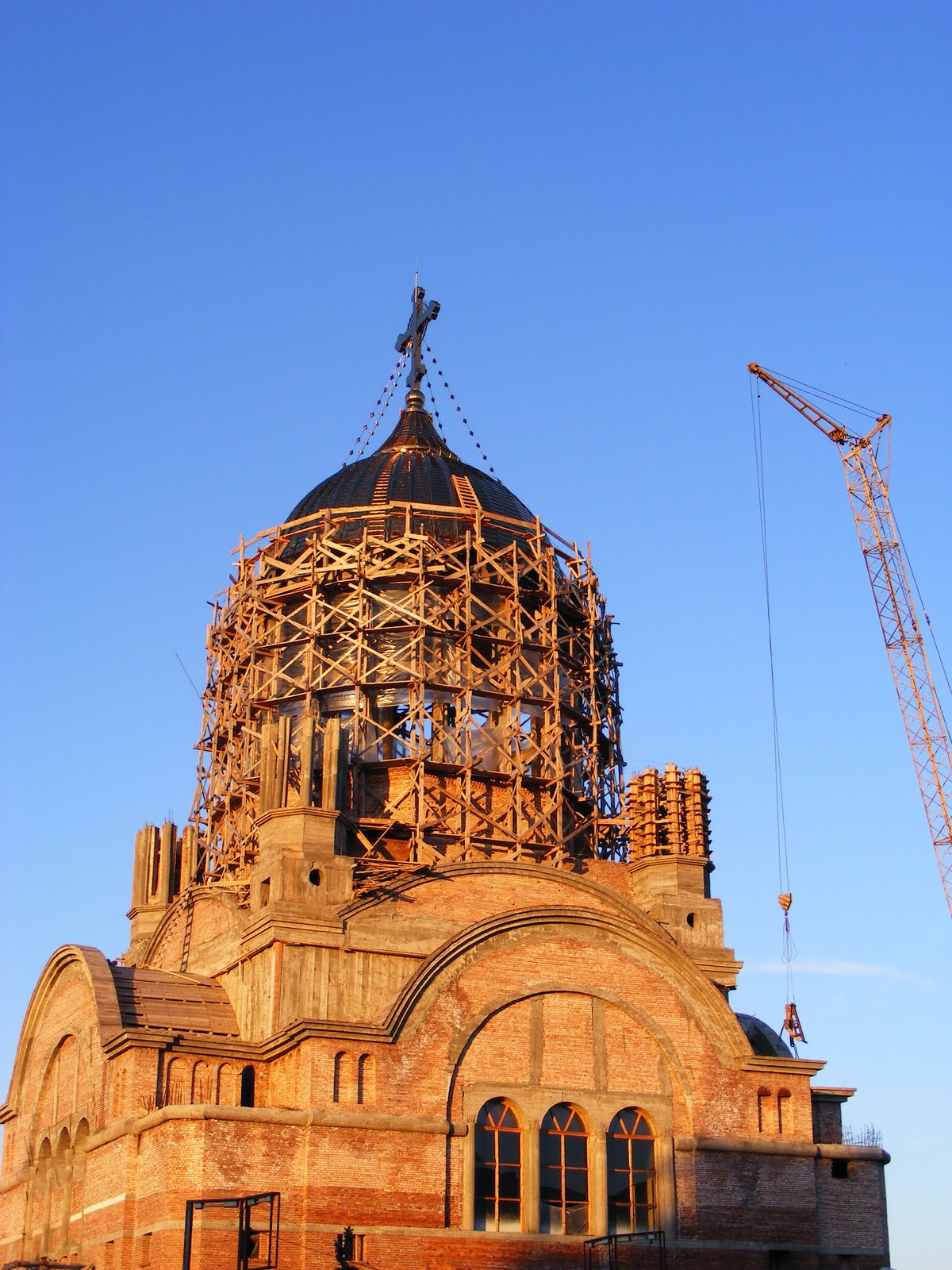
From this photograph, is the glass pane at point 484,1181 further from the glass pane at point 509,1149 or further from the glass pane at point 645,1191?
the glass pane at point 645,1191

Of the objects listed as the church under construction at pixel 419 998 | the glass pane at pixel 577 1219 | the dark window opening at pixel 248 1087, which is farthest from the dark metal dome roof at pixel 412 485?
the glass pane at pixel 577 1219

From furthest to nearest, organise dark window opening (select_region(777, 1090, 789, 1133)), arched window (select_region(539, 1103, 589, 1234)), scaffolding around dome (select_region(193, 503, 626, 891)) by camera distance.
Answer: scaffolding around dome (select_region(193, 503, 626, 891)) → dark window opening (select_region(777, 1090, 789, 1133)) → arched window (select_region(539, 1103, 589, 1234))

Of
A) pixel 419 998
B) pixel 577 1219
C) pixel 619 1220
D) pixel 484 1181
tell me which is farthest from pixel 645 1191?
pixel 419 998

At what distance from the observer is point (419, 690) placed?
4559 cm

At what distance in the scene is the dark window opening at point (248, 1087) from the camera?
3850cm

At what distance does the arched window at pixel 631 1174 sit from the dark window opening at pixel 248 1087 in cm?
778

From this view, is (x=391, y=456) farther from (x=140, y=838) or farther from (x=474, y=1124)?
(x=474, y=1124)

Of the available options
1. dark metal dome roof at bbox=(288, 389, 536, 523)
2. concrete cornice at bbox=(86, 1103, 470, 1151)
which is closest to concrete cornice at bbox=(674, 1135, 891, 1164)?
concrete cornice at bbox=(86, 1103, 470, 1151)

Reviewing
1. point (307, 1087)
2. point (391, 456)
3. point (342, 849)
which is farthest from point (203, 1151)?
point (391, 456)

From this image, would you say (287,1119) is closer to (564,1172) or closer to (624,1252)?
(564,1172)

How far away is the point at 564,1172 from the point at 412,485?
66.7ft

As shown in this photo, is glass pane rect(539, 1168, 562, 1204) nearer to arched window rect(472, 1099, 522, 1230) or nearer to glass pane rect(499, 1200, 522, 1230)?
arched window rect(472, 1099, 522, 1230)

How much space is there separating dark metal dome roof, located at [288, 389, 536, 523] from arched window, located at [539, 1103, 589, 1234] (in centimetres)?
1776

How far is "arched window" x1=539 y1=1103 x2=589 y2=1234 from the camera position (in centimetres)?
3835
